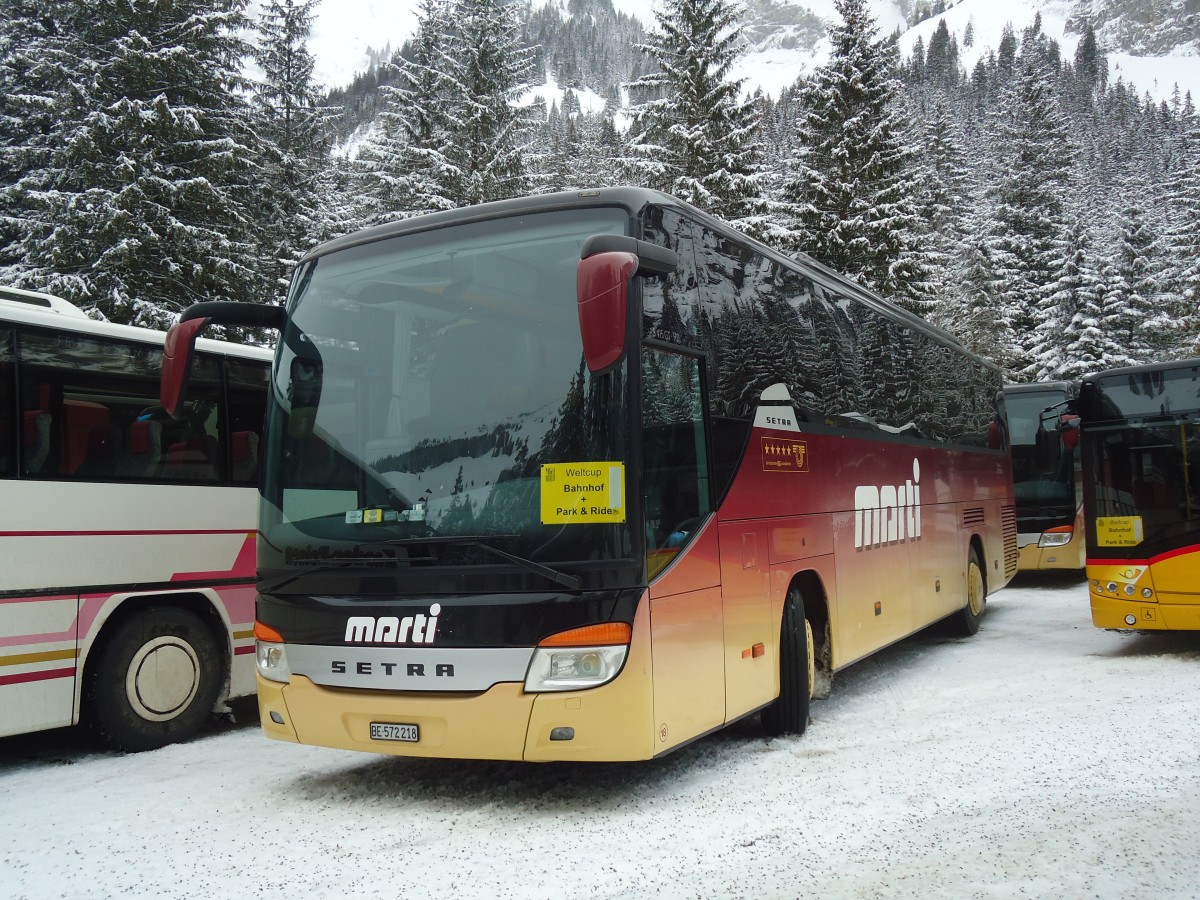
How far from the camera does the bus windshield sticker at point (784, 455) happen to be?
7.05m

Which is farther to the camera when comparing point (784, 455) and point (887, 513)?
point (887, 513)

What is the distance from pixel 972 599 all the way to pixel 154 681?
9.16 metres

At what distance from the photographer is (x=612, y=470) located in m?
5.30

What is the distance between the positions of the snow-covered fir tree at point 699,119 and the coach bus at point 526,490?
22495 millimetres

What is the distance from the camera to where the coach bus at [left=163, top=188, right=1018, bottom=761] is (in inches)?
208

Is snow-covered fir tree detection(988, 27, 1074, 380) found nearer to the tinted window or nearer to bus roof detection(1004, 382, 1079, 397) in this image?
bus roof detection(1004, 382, 1079, 397)

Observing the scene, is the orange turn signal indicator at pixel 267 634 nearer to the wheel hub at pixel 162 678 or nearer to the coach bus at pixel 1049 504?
the wheel hub at pixel 162 678

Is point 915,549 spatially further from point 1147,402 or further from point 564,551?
point 564,551

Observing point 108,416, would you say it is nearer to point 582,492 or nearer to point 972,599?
point 582,492

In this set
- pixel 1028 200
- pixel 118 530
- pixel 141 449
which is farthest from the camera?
pixel 1028 200

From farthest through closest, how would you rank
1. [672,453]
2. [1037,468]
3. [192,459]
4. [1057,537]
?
1. [1037,468]
2. [1057,537]
3. [192,459]
4. [672,453]

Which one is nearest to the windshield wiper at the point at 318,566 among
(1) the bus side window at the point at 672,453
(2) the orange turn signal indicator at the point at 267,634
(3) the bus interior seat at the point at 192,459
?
(2) the orange turn signal indicator at the point at 267,634

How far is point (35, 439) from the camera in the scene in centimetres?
703

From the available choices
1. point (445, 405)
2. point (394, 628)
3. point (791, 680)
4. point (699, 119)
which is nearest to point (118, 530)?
point (394, 628)
